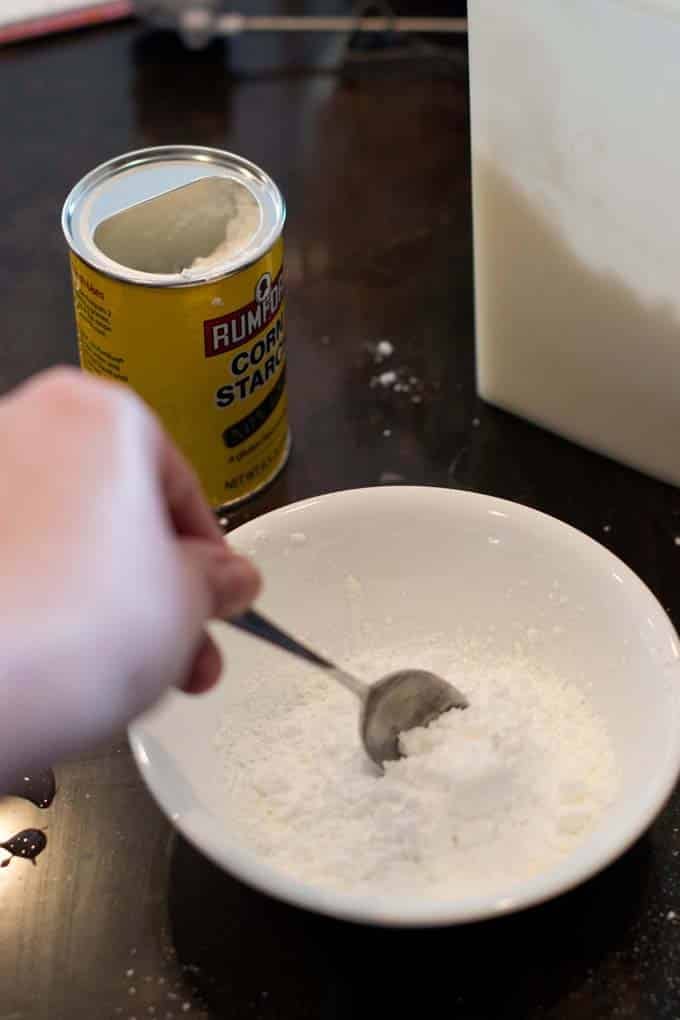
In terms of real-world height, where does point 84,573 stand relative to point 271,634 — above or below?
above

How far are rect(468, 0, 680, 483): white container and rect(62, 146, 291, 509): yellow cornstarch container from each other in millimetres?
135

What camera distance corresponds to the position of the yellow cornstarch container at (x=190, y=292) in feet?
2.13

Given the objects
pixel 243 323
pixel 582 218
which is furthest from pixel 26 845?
pixel 582 218

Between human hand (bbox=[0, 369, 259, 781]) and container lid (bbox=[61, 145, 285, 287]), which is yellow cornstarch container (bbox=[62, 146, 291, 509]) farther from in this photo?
human hand (bbox=[0, 369, 259, 781])

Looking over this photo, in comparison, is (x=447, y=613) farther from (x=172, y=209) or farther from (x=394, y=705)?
(x=172, y=209)

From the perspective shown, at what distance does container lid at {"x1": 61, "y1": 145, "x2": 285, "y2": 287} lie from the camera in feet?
2.25

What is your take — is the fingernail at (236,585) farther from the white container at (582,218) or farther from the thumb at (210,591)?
the white container at (582,218)

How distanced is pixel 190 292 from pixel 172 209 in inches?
3.4

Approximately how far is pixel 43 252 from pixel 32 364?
0.13m

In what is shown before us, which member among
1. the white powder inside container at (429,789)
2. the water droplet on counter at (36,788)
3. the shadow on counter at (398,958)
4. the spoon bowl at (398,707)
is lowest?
the shadow on counter at (398,958)

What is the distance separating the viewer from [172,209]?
70 centimetres

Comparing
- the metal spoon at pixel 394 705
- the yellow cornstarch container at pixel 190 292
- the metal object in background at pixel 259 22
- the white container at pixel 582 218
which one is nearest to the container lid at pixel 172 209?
the yellow cornstarch container at pixel 190 292

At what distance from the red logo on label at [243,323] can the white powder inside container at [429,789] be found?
181 millimetres

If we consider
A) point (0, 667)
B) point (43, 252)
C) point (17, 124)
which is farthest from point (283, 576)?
point (17, 124)
